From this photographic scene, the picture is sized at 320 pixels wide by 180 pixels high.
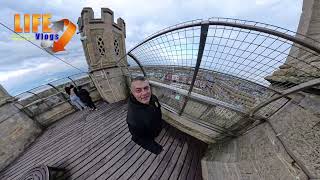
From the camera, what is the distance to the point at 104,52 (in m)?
6.33

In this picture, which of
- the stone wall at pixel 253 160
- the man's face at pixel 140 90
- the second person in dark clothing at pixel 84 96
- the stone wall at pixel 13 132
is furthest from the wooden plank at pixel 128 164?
the stone wall at pixel 13 132

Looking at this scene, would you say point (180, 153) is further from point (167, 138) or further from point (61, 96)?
point (61, 96)

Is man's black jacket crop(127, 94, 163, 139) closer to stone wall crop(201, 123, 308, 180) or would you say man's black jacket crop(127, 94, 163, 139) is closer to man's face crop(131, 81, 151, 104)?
man's face crop(131, 81, 151, 104)

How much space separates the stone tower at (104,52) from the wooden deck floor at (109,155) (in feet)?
6.05

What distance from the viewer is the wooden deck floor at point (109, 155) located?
114 inches

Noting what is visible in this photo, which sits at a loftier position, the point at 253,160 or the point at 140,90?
the point at 140,90

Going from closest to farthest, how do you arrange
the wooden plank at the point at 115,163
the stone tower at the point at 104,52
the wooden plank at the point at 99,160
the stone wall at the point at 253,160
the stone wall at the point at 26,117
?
the stone wall at the point at 253,160 → the wooden plank at the point at 115,163 → the wooden plank at the point at 99,160 → the stone wall at the point at 26,117 → the stone tower at the point at 104,52

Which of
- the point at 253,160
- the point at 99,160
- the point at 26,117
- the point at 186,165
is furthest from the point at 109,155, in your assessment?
the point at 26,117

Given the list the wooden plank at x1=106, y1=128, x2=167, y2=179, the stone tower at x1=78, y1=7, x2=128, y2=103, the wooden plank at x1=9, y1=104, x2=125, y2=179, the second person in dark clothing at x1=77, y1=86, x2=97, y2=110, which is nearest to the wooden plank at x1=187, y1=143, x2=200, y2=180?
the wooden plank at x1=106, y1=128, x2=167, y2=179

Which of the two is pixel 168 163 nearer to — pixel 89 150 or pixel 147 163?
pixel 147 163

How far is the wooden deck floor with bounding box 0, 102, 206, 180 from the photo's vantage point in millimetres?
2896

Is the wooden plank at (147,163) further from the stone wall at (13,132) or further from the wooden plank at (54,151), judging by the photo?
the stone wall at (13,132)

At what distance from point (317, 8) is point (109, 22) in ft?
22.2

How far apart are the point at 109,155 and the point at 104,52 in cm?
455
